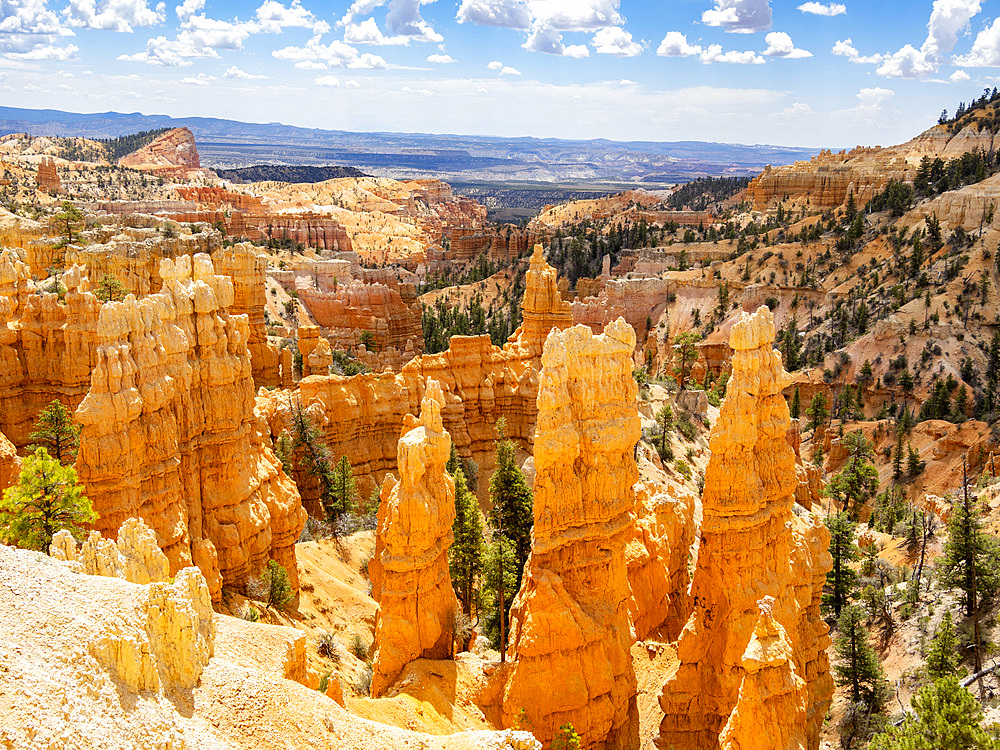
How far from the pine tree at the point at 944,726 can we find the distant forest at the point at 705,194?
158619 millimetres

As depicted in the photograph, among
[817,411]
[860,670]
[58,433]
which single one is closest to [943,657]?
[860,670]

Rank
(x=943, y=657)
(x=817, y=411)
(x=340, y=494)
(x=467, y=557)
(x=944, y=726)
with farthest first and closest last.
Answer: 1. (x=817, y=411)
2. (x=340, y=494)
3. (x=467, y=557)
4. (x=943, y=657)
5. (x=944, y=726)

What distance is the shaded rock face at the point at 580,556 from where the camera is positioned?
18.0m

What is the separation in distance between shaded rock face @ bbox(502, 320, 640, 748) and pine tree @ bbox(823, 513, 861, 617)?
1383 centimetres

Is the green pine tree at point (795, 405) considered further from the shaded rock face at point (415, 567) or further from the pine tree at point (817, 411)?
the shaded rock face at point (415, 567)

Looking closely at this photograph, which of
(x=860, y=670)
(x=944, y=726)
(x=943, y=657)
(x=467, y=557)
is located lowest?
(x=860, y=670)

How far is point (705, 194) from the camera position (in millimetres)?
186375

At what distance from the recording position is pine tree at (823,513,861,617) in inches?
1183

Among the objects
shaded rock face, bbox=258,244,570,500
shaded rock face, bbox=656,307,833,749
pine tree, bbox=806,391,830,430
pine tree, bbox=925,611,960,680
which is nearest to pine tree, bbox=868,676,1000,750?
shaded rock face, bbox=656,307,833,749

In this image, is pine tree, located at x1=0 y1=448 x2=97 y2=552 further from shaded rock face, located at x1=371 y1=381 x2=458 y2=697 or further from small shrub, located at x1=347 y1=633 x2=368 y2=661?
small shrub, located at x1=347 y1=633 x2=368 y2=661

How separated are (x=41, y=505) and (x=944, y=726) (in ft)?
63.4

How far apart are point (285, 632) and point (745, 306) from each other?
8132 cm

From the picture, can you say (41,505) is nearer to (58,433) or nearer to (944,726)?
(58,433)

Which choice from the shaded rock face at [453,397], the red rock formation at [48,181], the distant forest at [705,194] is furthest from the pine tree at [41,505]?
the distant forest at [705,194]
